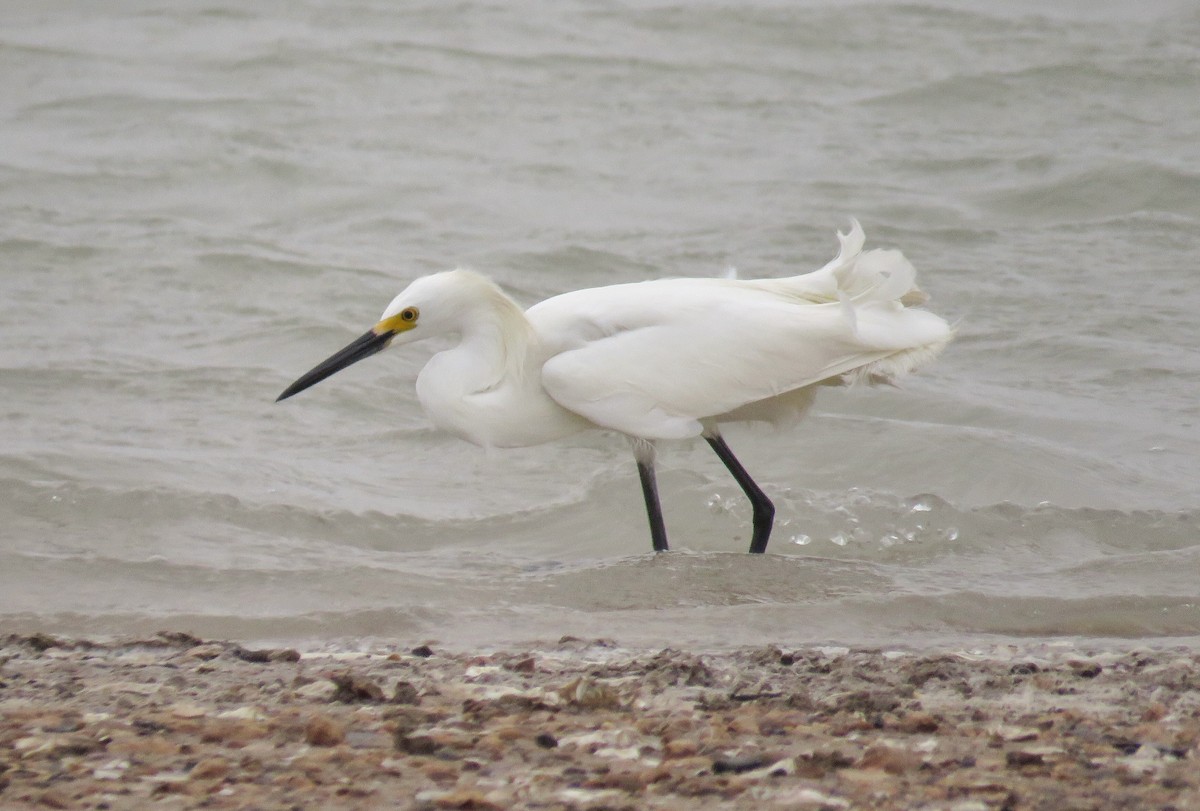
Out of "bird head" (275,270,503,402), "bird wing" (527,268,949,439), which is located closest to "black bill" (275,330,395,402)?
"bird head" (275,270,503,402)

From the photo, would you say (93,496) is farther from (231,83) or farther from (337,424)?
(231,83)

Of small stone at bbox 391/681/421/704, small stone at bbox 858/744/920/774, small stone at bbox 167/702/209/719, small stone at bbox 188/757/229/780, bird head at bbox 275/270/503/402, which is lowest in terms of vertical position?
small stone at bbox 188/757/229/780

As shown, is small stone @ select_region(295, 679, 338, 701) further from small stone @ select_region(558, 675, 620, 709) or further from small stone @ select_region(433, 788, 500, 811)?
small stone @ select_region(433, 788, 500, 811)

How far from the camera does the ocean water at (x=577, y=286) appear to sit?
5.68 metres

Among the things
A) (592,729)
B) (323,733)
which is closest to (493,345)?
(592,729)

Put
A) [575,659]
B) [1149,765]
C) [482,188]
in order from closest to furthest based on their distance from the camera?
[1149,765] → [575,659] → [482,188]

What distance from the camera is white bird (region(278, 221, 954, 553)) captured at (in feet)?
19.1

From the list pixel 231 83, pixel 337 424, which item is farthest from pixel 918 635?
pixel 231 83

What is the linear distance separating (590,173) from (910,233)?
2626mm

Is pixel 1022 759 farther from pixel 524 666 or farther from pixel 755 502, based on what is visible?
pixel 755 502

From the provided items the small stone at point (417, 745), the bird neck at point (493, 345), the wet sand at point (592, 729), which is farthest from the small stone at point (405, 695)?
the bird neck at point (493, 345)

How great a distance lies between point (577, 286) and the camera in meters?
10.5

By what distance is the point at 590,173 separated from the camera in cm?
1270

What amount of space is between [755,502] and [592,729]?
2902mm
